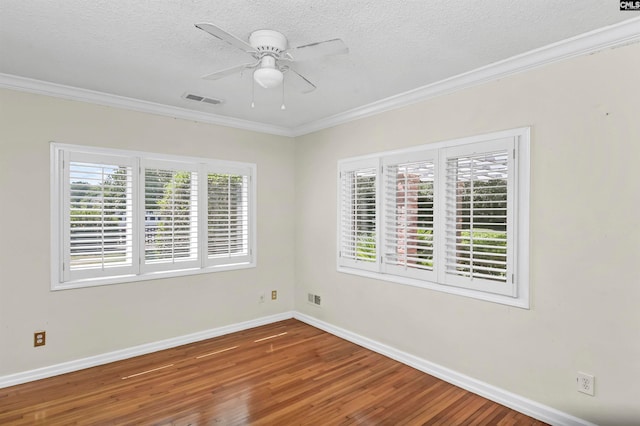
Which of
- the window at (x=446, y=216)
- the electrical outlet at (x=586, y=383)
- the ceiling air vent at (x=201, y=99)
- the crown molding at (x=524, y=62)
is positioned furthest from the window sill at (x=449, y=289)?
the ceiling air vent at (x=201, y=99)

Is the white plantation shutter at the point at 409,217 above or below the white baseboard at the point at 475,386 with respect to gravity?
above

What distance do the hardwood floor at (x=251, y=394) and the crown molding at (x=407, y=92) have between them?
8.40ft

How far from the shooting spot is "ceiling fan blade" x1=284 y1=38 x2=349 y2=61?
198 cm

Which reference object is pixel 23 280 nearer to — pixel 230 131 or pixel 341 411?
pixel 230 131

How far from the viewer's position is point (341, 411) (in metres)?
2.66

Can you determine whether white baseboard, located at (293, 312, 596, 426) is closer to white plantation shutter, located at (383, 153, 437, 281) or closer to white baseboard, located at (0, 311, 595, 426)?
white baseboard, located at (0, 311, 595, 426)

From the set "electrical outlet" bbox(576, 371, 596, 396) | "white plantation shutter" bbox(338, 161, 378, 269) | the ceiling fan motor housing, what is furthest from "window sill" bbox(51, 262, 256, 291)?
"electrical outlet" bbox(576, 371, 596, 396)

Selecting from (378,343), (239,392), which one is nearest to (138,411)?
(239,392)

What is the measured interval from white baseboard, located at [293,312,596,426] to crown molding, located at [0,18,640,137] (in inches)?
96.7

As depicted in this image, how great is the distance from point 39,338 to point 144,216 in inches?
54.4

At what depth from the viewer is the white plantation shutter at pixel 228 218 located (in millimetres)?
4223

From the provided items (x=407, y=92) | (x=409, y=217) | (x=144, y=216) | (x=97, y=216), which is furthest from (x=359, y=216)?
(x=97, y=216)

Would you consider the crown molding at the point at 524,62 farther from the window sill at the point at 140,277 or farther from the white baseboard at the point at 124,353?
the white baseboard at the point at 124,353

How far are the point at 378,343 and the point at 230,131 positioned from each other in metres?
3.00
